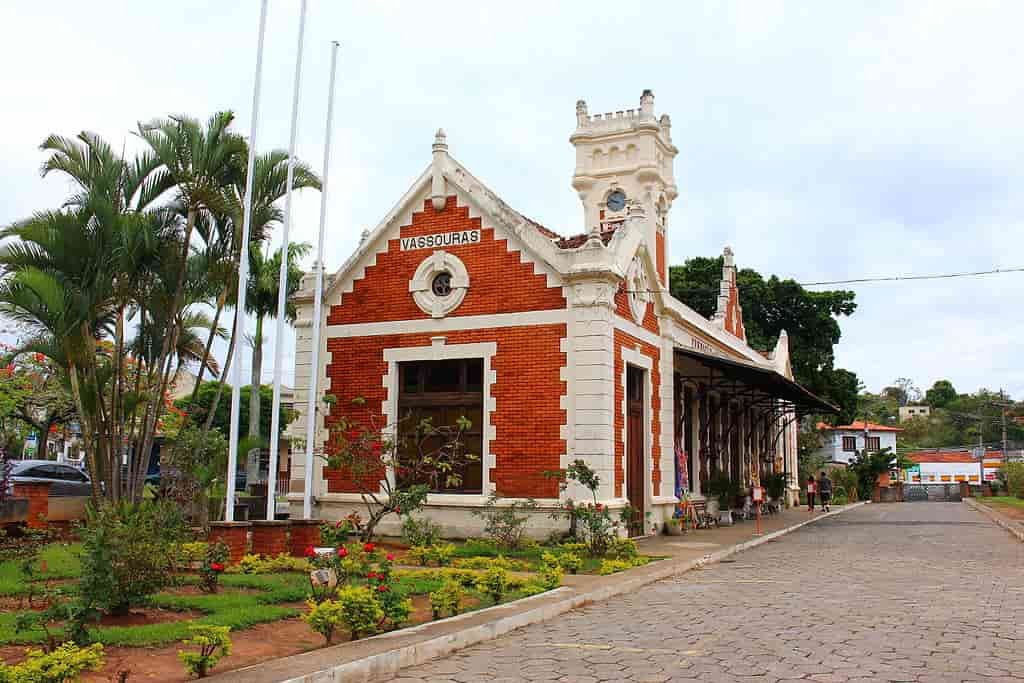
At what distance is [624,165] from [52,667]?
23997 mm

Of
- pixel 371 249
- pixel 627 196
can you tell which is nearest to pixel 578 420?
pixel 371 249

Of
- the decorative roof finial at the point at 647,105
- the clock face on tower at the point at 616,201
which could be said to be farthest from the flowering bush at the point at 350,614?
the decorative roof finial at the point at 647,105

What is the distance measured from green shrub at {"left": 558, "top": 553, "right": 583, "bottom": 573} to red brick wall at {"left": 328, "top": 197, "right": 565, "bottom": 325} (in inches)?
220

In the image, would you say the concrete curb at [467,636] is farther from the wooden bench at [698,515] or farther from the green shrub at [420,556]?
the wooden bench at [698,515]

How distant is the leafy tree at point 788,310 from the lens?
157 ft

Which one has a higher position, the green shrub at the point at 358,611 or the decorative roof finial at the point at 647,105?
the decorative roof finial at the point at 647,105

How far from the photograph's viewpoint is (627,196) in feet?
89.0

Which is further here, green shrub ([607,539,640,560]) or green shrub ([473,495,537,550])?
green shrub ([473,495,537,550])

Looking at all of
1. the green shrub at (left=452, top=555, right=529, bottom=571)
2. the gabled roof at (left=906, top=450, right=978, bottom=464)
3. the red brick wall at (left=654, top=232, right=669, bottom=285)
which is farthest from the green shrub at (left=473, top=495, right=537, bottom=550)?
the gabled roof at (left=906, top=450, right=978, bottom=464)

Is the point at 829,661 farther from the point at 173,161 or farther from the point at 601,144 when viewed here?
the point at 601,144

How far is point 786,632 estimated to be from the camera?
8414mm

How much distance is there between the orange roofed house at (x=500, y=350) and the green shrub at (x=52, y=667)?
10.5m

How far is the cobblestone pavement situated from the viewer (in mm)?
6809

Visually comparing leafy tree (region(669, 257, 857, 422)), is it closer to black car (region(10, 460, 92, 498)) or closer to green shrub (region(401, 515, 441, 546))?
black car (region(10, 460, 92, 498))
